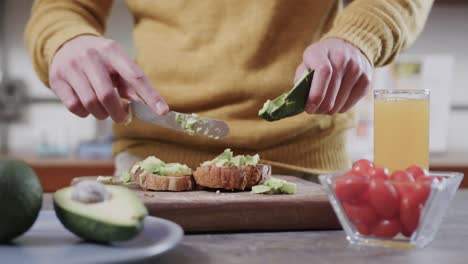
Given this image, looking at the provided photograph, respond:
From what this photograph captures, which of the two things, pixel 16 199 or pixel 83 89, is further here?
pixel 83 89

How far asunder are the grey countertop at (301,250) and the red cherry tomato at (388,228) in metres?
0.02

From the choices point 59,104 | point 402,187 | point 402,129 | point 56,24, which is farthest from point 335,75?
point 59,104

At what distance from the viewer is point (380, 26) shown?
1647 mm

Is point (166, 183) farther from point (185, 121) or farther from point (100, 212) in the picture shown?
point (100, 212)

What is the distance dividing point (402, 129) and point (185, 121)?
0.43 metres

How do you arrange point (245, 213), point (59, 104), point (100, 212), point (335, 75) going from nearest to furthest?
point (100, 212) → point (245, 213) → point (335, 75) → point (59, 104)

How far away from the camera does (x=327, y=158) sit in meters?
1.82

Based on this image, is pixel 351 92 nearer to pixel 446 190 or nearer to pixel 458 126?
pixel 446 190

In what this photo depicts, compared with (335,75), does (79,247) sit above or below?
below

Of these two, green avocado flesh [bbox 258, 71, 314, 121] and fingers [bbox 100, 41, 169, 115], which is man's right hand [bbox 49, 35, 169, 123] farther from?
green avocado flesh [bbox 258, 71, 314, 121]

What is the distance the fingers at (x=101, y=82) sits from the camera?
4.63 feet

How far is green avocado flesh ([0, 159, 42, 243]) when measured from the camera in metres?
A: 0.91

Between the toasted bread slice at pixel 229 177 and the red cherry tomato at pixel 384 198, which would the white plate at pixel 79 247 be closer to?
the red cherry tomato at pixel 384 198

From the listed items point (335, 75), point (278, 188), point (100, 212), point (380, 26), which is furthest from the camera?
point (380, 26)
